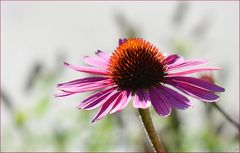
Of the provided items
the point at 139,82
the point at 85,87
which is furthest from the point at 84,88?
the point at 139,82

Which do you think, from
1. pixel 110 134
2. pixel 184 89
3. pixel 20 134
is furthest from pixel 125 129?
pixel 184 89

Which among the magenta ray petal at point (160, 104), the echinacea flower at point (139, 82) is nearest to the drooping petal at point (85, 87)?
the echinacea flower at point (139, 82)

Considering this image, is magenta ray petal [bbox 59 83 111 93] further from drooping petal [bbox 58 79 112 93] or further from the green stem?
the green stem

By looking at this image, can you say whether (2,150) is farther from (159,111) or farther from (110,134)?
(159,111)

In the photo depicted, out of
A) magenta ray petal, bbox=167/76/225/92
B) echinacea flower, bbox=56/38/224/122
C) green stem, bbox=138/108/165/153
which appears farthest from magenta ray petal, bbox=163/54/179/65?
green stem, bbox=138/108/165/153

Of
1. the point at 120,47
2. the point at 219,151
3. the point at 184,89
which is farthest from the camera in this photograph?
the point at 219,151

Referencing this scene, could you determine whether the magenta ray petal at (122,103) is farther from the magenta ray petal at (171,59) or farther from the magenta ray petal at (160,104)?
the magenta ray petal at (171,59)

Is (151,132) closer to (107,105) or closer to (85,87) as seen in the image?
(107,105)
